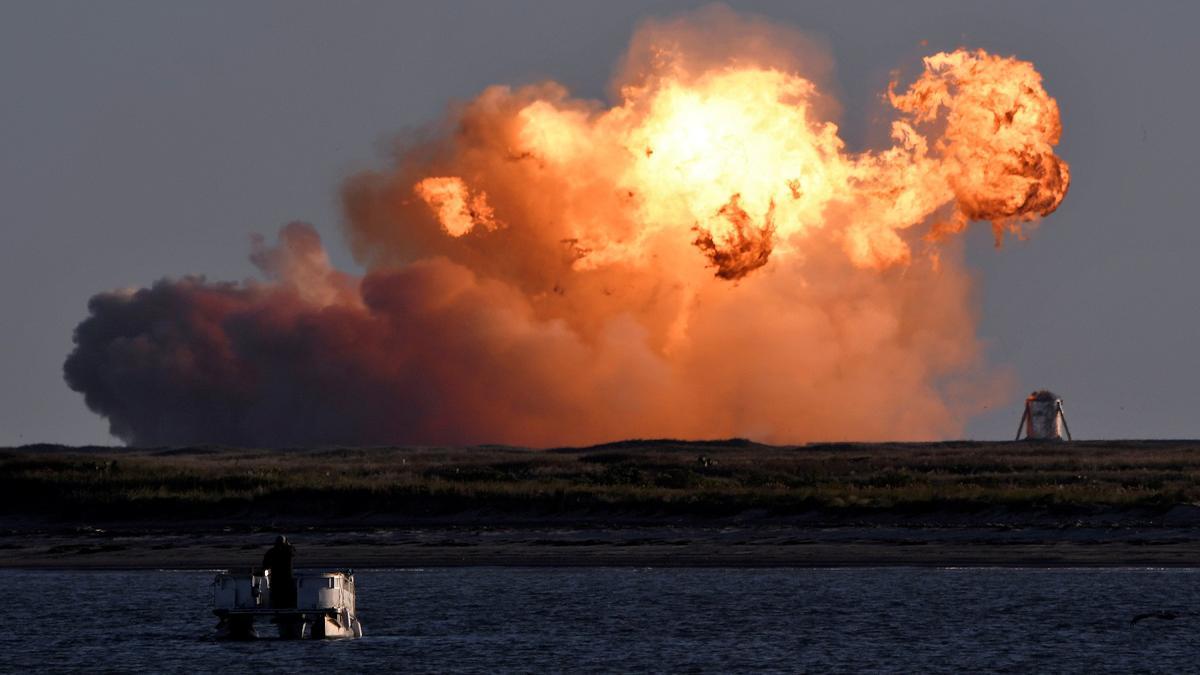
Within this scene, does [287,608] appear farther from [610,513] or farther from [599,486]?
[599,486]

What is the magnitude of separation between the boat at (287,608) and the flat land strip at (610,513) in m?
18.0

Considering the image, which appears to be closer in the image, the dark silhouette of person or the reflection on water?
the dark silhouette of person

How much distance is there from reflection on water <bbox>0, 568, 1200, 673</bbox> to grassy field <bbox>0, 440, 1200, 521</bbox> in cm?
1538

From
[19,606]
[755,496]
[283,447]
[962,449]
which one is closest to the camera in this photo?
[19,606]

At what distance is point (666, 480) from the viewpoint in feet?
365

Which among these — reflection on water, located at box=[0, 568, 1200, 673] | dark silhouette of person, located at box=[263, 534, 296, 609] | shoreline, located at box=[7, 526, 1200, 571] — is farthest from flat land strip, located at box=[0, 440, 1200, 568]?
dark silhouette of person, located at box=[263, 534, 296, 609]

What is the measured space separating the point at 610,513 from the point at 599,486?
6.50m

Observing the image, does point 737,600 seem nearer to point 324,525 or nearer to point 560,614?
point 560,614

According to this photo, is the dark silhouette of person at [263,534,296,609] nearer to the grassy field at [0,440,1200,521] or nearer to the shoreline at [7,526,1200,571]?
the shoreline at [7,526,1200,571]

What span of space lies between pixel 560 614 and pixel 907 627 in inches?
452

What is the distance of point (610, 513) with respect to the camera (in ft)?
328

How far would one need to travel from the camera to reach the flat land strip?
87125 millimetres

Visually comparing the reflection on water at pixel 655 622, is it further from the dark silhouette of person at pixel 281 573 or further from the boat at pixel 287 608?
the dark silhouette of person at pixel 281 573

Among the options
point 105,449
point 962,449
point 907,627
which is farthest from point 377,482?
point 105,449
